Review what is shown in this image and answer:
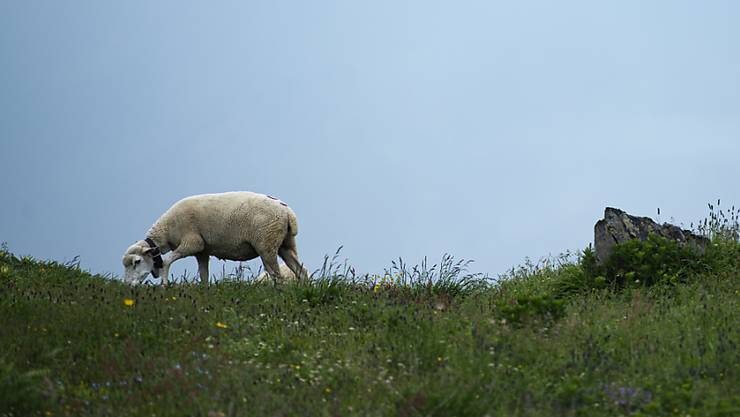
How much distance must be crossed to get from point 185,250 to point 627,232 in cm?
715

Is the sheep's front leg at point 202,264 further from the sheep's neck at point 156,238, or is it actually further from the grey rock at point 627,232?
the grey rock at point 627,232

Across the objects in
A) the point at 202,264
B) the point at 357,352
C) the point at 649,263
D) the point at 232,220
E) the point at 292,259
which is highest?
the point at 232,220

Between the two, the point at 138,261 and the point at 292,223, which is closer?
the point at 292,223

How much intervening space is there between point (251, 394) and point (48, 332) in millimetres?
2908

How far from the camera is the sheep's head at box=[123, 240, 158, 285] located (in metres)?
13.5

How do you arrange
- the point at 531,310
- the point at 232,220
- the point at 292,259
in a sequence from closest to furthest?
1. the point at 531,310
2. the point at 232,220
3. the point at 292,259

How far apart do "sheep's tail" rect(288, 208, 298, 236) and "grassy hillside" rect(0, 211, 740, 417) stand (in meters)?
2.58

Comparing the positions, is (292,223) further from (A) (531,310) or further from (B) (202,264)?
(A) (531,310)

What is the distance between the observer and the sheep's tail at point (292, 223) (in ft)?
43.5

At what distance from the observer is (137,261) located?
13.6 m

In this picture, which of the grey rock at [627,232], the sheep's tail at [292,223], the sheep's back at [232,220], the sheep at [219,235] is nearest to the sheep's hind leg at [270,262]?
the sheep at [219,235]

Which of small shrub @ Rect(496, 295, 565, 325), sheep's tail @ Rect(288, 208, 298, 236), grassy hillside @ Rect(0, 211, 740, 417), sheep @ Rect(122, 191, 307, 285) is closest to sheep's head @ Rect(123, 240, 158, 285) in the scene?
sheep @ Rect(122, 191, 307, 285)

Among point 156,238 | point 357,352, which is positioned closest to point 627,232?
point 357,352

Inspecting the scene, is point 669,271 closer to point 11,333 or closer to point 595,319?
point 595,319
